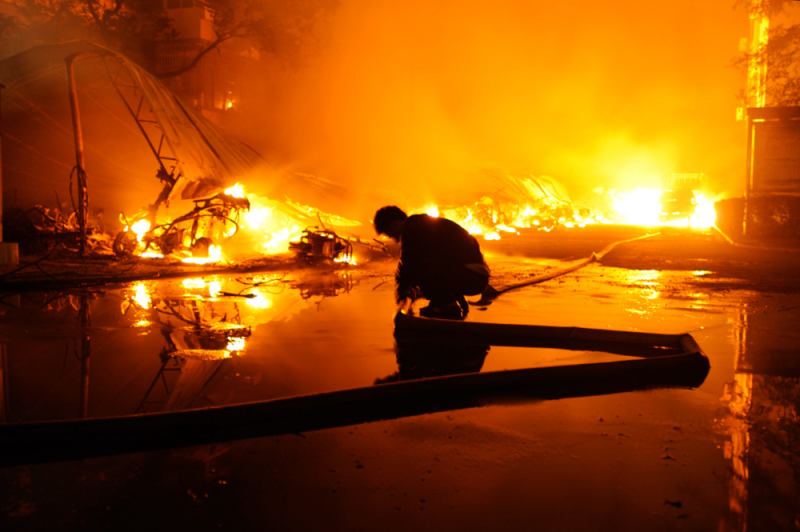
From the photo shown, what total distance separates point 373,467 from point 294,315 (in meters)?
4.10

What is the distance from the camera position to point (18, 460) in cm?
278

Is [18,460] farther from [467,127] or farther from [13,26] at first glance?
[467,127]

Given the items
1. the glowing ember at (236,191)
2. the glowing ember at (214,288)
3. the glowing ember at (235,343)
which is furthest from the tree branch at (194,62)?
the glowing ember at (235,343)

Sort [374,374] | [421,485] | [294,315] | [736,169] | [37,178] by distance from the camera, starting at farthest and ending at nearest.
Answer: [736,169] < [37,178] < [294,315] < [374,374] < [421,485]

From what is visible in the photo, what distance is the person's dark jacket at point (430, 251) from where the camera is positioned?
5.99m

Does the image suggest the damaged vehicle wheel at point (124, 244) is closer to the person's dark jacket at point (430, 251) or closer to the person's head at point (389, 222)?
the person's head at point (389, 222)

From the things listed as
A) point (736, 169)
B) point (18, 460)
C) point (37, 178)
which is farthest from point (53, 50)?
point (736, 169)

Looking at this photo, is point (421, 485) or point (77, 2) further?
point (77, 2)

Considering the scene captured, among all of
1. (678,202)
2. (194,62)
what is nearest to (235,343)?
(194,62)

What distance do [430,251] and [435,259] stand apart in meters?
0.12

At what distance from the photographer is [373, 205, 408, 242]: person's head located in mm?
6035

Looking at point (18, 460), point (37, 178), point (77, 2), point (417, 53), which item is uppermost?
point (417, 53)

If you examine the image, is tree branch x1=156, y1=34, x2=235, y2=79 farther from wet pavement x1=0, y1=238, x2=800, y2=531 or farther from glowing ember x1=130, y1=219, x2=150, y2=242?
wet pavement x1=0, y1=238, x2=800, y2=531

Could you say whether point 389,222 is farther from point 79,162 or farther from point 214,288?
point 79,162
